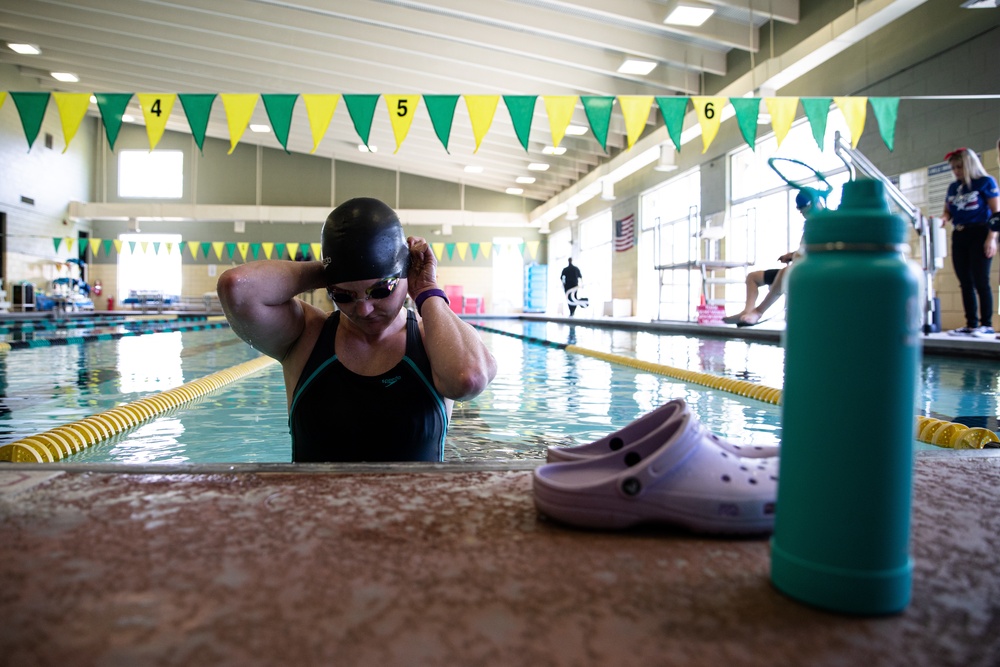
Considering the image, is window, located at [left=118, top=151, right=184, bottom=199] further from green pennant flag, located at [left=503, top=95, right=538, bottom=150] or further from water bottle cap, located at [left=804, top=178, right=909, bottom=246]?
water bottle cap, located at [left=804, top=178, right=909, bottom=246]

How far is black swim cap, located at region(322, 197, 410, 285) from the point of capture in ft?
5.85

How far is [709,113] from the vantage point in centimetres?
738

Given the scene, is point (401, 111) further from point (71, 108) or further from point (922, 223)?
point (922, 223)

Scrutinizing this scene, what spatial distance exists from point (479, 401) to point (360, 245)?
3.15 metres

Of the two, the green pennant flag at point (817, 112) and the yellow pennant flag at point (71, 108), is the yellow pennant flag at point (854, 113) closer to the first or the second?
the green pennant flag at point (817, 112)

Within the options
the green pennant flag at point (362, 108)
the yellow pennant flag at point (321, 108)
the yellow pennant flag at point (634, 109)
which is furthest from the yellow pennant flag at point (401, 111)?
the yellow pennant flag at point (634, 109)

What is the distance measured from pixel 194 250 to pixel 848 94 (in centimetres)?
2020

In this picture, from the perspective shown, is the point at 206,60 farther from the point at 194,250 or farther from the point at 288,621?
the point at 288,621

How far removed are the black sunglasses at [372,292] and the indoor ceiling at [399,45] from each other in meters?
8.55

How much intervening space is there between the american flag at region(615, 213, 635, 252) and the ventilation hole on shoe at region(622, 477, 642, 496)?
16.8 metres

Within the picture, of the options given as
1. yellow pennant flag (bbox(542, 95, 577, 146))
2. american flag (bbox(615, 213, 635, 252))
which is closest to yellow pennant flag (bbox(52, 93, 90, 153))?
yellow pennant flag (bbox(542, 95, 577, 146))

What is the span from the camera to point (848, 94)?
30.1 feet

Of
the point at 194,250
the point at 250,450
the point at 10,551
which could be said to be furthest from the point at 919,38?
the point at 194,250

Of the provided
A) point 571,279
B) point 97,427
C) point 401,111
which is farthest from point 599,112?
point 571,279
